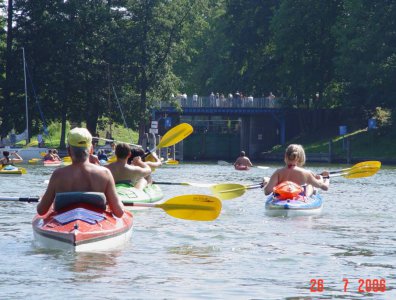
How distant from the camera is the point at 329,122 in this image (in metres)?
89.7

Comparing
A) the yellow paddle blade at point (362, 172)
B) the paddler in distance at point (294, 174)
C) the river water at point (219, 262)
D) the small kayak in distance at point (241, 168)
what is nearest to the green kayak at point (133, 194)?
the river water at point (219, 262)

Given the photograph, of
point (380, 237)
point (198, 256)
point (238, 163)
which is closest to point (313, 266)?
point (198, 256)

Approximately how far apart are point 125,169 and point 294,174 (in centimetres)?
376

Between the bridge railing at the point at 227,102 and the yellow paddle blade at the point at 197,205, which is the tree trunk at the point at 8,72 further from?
the yellow paddle blade at the point at 197,205

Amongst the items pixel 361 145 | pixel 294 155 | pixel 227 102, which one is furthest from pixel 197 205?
pixel 227 102

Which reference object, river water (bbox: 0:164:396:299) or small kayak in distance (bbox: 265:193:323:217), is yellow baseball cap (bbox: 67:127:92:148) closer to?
river water (bbox: 0:164:396:299)

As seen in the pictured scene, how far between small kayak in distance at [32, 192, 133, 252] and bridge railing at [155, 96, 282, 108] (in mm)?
70972

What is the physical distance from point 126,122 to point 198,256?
2839 inches

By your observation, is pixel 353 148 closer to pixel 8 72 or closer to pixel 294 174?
pixel 8 72

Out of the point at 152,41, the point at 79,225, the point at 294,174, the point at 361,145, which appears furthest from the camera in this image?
the point at 152,41

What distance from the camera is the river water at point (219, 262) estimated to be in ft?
46.9

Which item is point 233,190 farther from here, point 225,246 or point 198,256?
point 198,256

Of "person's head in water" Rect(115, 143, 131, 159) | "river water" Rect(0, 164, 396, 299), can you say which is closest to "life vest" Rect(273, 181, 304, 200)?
"river water" Rect(0, 164, 396, 299)

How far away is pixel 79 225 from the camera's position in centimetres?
Answer: 1688
